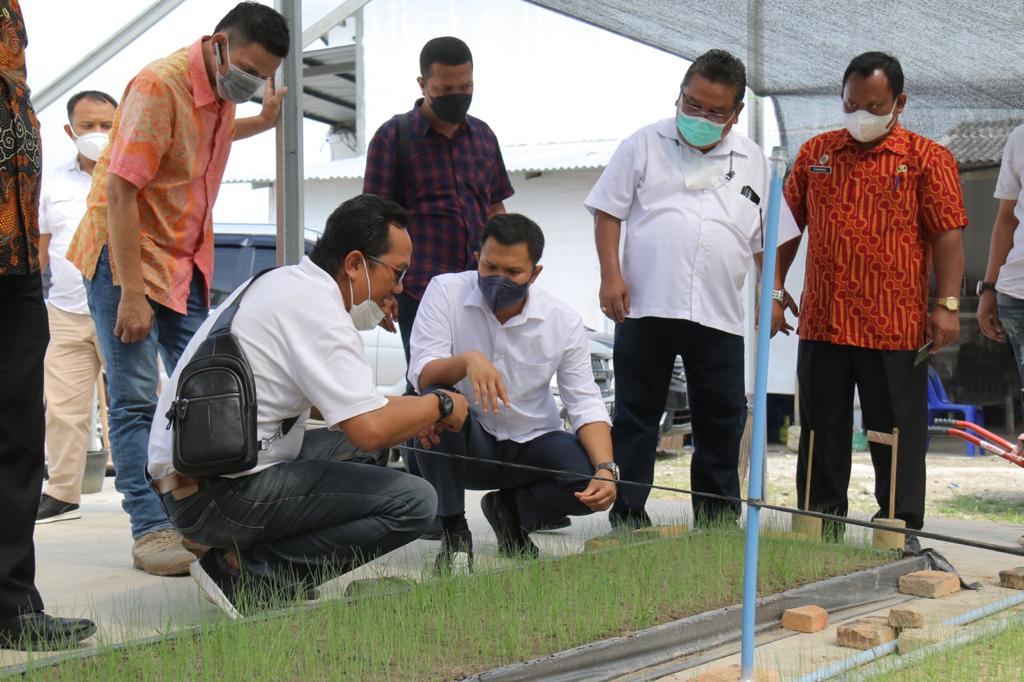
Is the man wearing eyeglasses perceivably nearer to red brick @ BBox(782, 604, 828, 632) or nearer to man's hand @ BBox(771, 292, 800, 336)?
man's hand @ BBox(771, 292, 800, 336)

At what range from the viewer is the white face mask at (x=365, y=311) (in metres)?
3.24

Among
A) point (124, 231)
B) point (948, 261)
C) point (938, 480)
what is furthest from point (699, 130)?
point (938, 480)

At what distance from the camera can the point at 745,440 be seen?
6.58m

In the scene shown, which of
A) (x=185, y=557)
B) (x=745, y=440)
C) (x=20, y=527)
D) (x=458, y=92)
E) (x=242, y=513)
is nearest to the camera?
(x=20, y=527)

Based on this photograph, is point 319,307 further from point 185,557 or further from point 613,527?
point 613,527

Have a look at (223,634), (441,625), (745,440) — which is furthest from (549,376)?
(745,440)

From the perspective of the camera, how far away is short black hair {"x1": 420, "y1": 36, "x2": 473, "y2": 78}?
443cm

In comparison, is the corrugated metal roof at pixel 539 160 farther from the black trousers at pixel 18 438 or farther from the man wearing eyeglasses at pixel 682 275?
the black trousers at pixel 18 438

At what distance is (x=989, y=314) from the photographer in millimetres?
5066

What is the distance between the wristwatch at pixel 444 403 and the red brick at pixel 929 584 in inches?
73.2

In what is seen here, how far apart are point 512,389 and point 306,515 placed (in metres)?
1.24

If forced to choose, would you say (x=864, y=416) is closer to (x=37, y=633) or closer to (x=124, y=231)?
(x=124, y=231)

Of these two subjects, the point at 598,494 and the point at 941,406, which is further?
the point at 941,406

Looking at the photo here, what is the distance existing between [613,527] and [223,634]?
2.33m
